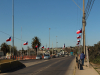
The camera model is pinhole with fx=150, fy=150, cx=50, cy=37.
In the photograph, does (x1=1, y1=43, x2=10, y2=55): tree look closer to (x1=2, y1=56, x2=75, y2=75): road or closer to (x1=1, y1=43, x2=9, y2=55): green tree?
(x1=1, y1=43, x2=9, y2=55): green tree

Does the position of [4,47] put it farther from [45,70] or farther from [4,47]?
[45,70]

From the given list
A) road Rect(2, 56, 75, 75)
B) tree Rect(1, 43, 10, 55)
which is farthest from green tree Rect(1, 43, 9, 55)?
road Rect(2, 56, 75, 75)

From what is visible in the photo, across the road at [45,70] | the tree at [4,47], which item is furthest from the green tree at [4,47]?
the road at [45,70]

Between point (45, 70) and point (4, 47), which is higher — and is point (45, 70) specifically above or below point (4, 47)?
below

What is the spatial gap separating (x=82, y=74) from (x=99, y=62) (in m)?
11.8

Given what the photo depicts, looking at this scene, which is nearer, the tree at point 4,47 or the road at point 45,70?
the road at point 45,70

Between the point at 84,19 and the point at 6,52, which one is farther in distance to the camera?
the point at 6,52

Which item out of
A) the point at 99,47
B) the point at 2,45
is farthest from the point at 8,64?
the point at 2,45

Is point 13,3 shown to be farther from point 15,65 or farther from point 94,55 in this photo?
point 94,55

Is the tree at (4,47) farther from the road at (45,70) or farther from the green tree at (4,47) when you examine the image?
the road at (45,70)

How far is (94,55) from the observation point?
28562 millimetres

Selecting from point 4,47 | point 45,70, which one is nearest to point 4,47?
point 4,47

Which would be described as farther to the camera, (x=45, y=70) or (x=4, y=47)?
(x=4, y=47)

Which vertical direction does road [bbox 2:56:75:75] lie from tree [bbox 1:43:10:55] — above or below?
below
